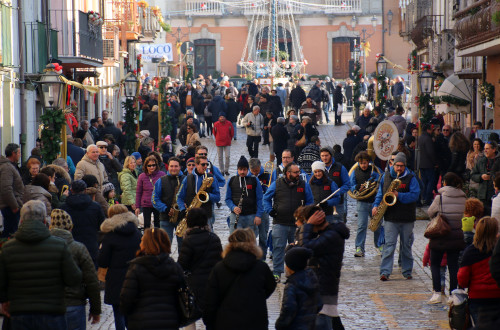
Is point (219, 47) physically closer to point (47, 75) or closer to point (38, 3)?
point (38, 3)

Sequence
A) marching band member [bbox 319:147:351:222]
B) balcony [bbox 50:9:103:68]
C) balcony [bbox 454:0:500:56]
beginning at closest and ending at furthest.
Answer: marching band member [bbox 319:147:351:222], balcony [bbox 454:0:500:56], balcony [bbox 50:9:103:68]

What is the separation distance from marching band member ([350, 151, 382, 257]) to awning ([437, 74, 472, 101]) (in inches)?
458

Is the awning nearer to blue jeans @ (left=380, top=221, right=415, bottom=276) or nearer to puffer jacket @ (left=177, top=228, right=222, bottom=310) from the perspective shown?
blue jeans @ (left=380, top=221, right=415, bottom=276)

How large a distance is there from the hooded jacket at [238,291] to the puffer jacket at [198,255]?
1253mm

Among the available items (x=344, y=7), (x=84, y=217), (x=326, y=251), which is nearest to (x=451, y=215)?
(x=326, y=251)

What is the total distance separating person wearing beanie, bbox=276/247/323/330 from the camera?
27.3 feet

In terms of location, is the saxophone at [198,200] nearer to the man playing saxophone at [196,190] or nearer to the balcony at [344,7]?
the man playing saxophone at [196,190]

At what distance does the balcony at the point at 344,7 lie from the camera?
68875 mm

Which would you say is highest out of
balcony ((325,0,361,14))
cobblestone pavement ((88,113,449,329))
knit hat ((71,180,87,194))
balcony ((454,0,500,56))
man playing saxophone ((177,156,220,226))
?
balcony ((325,0,361,14))

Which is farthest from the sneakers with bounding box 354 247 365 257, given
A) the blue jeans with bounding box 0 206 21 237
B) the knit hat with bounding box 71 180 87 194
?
the knit hat with bounding box 71 180 87 194

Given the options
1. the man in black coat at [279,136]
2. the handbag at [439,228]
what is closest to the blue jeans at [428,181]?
the man in black coat at [279,136]

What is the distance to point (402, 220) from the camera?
45.8 ft

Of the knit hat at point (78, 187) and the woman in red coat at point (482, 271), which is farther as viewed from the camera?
the knit hat at point (78, 187)

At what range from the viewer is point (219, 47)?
7062 cm
